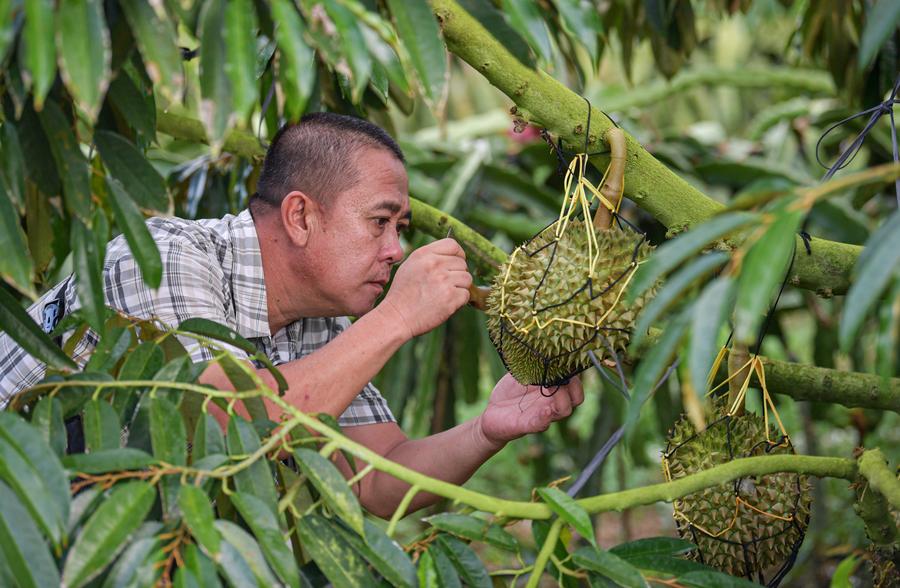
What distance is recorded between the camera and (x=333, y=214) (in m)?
1.81

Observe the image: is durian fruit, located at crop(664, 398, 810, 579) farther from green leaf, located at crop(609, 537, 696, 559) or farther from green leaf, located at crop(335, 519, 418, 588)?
green leaf, located at crop(335, 519, 418, 588)

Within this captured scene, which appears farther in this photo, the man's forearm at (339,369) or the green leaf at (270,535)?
the man's forearm at (339,369)

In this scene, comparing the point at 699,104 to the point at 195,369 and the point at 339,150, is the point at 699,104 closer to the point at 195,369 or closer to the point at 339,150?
the point at 339,150

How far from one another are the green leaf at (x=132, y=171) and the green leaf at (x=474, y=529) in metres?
0.48

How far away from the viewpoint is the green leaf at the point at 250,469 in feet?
3.55

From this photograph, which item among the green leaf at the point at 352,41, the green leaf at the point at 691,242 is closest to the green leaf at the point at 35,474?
the green leaf at the point at 352,41

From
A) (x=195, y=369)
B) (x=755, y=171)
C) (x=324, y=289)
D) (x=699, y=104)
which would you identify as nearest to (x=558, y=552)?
(x=195, y=369)

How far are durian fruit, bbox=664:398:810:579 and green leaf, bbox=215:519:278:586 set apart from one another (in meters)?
0.68

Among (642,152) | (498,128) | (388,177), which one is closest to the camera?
(642,152)

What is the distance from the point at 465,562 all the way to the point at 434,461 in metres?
0.74

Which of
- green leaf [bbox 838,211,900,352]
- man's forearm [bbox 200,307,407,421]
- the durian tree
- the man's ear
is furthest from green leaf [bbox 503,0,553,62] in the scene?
the man's ear

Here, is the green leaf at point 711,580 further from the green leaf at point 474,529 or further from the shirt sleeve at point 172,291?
the shirt sleeve at point 172,291

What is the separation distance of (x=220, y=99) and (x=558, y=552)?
62 centimetres

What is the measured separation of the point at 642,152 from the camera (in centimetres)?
161
